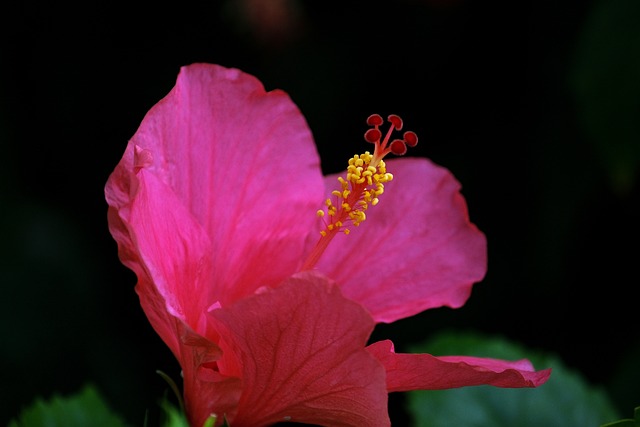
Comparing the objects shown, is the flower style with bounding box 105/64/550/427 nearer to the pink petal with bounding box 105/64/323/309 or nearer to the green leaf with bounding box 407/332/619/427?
the pink petal with bounding box 105/64/323/309

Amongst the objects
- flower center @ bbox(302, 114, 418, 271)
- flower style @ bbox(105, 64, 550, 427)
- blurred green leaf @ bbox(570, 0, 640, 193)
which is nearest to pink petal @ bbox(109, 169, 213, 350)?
flower style @ bbox(105, 64, 550, 427)

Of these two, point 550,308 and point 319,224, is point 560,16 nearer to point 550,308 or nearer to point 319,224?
point 550,308

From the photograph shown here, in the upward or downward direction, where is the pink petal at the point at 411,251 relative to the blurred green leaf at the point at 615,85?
downward

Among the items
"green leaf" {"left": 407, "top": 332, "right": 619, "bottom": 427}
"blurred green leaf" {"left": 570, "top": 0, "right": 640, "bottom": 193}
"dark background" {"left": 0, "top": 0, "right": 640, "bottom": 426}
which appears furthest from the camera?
"dark background" {"left": 0, "top": 0, "right": 640, "bottom": 426}

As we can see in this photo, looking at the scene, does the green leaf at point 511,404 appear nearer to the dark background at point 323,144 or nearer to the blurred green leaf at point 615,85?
the blurred green leaf at point 615,85

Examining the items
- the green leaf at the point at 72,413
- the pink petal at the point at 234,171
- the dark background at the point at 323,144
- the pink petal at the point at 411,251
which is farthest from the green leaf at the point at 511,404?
the dark background at the point at 323,144

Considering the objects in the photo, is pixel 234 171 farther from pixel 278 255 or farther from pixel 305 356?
pixel 305 356

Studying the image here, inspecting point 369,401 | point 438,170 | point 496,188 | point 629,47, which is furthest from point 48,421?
point 496,188
